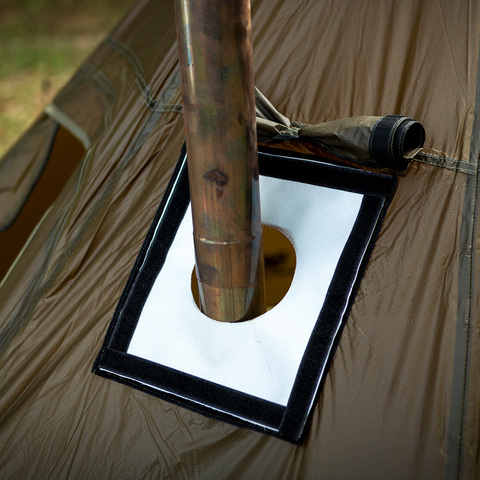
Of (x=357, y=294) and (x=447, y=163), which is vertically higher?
(x=447, y=163)

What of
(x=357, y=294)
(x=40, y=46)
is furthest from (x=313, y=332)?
(x=40, y=46)

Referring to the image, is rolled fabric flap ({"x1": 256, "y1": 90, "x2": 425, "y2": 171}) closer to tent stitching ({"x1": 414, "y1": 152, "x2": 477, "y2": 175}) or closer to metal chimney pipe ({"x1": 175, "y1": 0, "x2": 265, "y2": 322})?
tent stitching ({"x1": 414, "y1": 152, "x2": 477, "y2": 175})

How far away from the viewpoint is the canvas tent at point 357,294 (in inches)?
38.6

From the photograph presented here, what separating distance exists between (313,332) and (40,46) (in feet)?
8.59

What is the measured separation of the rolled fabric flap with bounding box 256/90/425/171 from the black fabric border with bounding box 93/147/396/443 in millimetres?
39

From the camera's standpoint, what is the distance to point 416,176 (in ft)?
3.68

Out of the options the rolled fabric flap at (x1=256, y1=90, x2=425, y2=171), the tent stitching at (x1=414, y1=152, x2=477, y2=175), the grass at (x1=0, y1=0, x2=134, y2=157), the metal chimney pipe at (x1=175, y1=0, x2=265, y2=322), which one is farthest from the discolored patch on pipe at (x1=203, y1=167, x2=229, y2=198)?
the grass at (x1=0, y1=0, x2=134, y2=157)

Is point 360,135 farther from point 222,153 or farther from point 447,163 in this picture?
point 222,153

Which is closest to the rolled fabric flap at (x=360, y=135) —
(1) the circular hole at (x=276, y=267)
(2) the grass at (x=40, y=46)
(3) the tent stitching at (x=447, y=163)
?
(3) the tent stitching at (x=447, y=163)

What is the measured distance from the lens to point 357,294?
3.53 feet

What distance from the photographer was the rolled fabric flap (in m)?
1.08

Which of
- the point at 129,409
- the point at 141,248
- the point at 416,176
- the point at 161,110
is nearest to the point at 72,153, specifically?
the point at 161,110

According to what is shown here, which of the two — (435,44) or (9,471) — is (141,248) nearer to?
(9,471)

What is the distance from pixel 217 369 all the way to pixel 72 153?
2.19 feet
